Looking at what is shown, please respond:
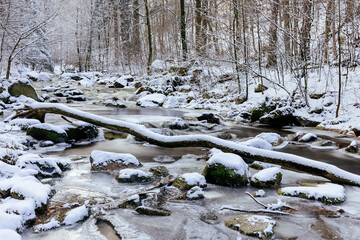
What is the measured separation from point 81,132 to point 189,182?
428 centimetres

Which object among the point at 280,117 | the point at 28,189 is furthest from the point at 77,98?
the point at 28,189

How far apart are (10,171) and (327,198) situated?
165 inches

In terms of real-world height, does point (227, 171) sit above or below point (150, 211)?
above

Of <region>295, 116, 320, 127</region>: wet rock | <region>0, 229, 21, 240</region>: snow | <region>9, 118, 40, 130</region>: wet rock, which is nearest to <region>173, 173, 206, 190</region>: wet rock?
<region>0, 229, 21, 240</region>: snow

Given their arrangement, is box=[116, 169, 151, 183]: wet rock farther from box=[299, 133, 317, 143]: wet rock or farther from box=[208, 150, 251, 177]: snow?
box=[299, 133, 317, 143]: wet rock

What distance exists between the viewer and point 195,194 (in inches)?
144

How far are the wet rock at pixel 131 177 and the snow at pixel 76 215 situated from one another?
1.15 m

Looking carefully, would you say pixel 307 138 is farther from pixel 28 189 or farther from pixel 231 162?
pixel 28 189

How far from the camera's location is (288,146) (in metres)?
6.97

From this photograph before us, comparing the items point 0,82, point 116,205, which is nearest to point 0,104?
point 0,82

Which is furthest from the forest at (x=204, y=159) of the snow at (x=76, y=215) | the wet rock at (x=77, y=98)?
the wet rock at (x=77, y=98)

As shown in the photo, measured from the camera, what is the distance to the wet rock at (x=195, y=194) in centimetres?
362

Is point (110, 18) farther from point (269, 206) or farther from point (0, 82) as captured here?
point (269, 206)

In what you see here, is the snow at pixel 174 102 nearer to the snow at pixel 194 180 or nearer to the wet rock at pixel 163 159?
the wet rock at pixel 163 159
